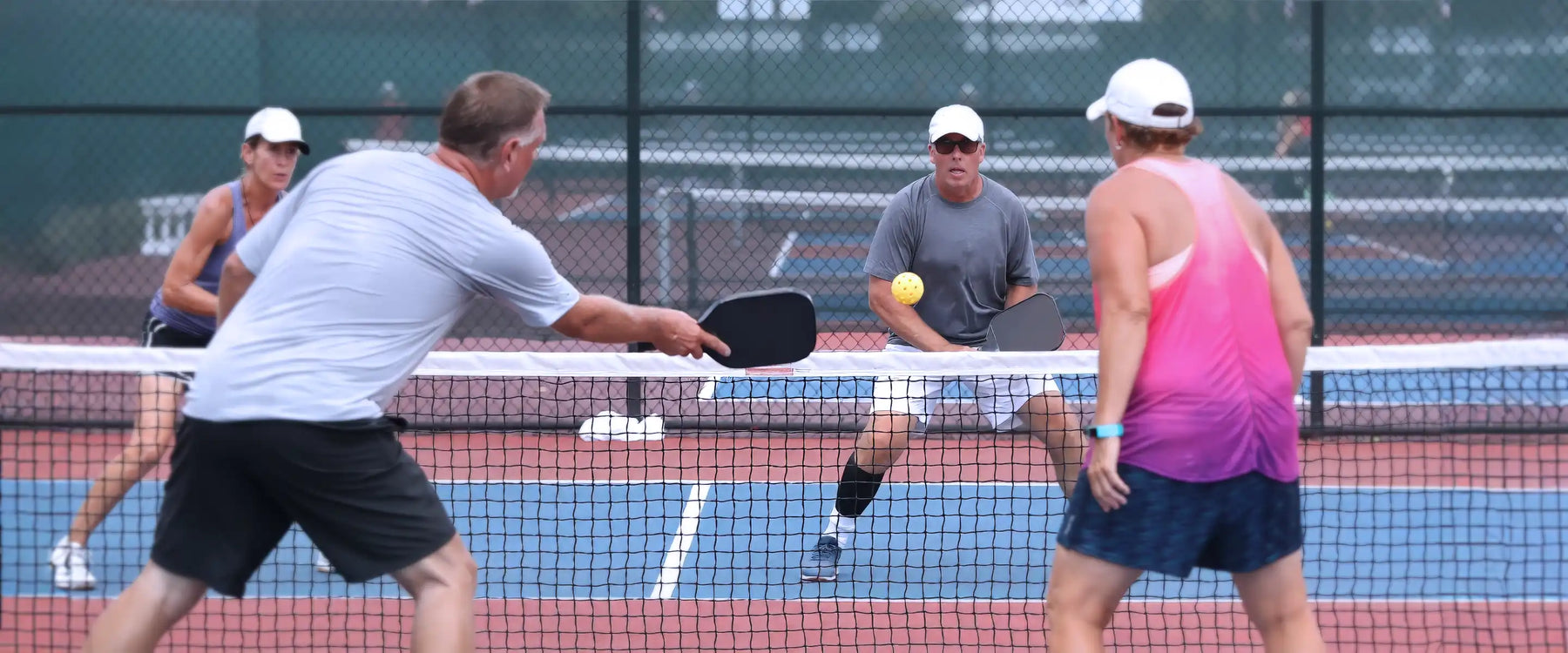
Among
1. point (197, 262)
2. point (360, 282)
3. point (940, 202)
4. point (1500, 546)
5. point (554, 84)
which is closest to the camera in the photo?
point (360, 282)

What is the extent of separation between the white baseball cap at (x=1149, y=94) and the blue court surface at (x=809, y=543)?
6.53ft

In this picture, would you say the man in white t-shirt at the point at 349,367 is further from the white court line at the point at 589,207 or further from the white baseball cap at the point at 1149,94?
the white court line at the point at 589,207

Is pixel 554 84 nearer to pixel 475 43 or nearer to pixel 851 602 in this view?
pixel 475 43

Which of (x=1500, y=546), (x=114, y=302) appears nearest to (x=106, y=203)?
(x=114, y=302)

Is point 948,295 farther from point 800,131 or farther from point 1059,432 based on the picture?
point 800,131

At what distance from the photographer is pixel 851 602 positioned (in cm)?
498

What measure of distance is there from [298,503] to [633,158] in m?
4.82

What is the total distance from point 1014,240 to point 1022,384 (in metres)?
0.56

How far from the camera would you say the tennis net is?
430 cm

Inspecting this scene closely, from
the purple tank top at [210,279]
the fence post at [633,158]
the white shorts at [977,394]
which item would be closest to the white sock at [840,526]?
the white shorts at [977,394]

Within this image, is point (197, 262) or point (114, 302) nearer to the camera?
point (197, 262)

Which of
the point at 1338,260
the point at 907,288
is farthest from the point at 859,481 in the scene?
the point at 1338,260

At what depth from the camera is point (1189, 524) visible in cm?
296

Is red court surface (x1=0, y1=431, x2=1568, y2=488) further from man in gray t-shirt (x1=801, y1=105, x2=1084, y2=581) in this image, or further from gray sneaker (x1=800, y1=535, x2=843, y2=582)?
man in gray t-shirt (x1=801, y1=105, x2=1084, y2=581)
